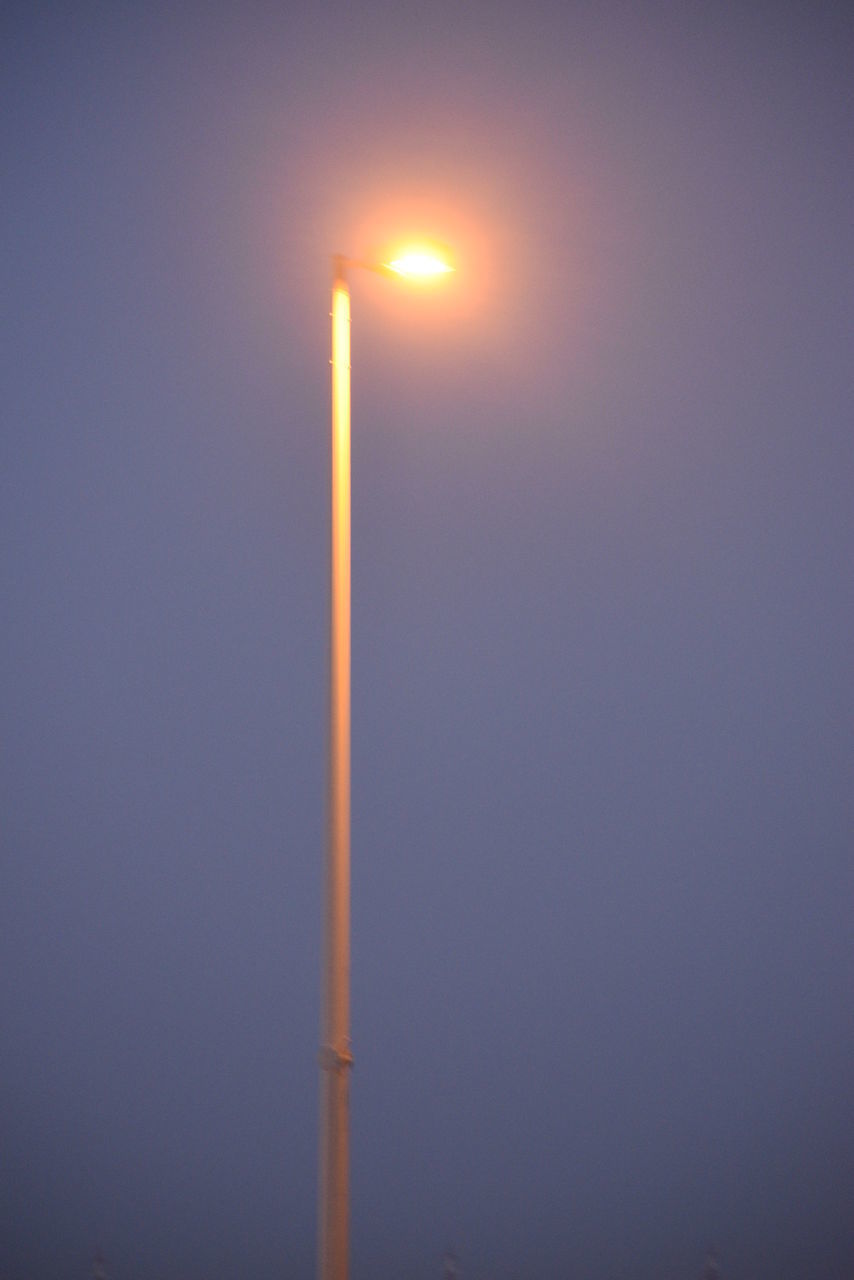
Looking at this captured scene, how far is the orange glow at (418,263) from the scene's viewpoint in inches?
183

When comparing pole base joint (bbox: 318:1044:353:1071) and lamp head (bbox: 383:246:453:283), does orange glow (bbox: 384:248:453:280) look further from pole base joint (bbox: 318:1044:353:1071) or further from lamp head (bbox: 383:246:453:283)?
pole base joint (bbox: 318:1044:353:1071)

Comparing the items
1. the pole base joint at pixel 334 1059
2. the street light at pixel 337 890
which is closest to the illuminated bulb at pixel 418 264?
the street light at pixel 337 890

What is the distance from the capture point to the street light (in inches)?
161

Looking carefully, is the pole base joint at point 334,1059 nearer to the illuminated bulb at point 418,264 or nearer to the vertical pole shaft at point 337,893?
the vertical pole shaft at point 337,893

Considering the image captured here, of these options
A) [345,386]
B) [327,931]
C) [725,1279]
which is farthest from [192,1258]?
[345,386]

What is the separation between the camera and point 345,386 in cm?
436

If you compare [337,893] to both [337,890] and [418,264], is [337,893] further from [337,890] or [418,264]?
[418,264]

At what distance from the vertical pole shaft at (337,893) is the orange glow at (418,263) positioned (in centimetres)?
34

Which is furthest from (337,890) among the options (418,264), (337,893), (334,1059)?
(418,264)

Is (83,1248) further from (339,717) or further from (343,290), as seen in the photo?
(343,290)

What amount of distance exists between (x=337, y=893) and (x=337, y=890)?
0.01 meters

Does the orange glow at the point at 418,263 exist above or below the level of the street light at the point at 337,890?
above

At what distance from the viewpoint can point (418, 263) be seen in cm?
468

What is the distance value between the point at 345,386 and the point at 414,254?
725mm
